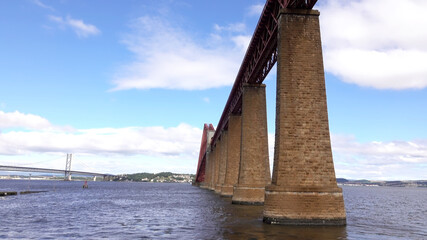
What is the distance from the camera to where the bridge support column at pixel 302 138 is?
18484 mm

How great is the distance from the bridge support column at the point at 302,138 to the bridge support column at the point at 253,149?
13.9 metres

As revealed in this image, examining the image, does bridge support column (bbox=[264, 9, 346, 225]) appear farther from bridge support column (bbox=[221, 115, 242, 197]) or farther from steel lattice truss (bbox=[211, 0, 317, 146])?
bridge support column (bbox=[221, 115, 242, 197])

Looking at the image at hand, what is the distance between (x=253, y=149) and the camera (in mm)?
34375

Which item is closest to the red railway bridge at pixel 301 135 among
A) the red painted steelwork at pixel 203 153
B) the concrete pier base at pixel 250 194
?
the concrete pier base at pixel 250 194

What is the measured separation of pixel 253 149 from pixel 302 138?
14.8m

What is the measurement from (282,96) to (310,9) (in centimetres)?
535

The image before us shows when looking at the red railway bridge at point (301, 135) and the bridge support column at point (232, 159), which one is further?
the bridge support column at point (232, 159)

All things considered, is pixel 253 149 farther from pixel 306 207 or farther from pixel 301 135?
pixel 306 207

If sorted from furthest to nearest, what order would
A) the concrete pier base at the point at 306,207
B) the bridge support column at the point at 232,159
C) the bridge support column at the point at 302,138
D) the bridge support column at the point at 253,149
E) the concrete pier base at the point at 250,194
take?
the bridge support column at the point at 232,159 < the bridge support column at the point at 253,149 < the concrete pier base at the point at 250,194 < the bridge support column at the point at 302,138 < the concrete pier base at the point at 306,207

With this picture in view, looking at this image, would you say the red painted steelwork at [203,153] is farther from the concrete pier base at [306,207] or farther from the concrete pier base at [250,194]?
the concrete pier base at [306,207]

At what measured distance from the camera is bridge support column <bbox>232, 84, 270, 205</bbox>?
110 feet

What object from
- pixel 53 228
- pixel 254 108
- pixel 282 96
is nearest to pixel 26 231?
pixel 53 228

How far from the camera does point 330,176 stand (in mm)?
19422

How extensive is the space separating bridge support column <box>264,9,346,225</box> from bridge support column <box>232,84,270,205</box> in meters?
13.9
